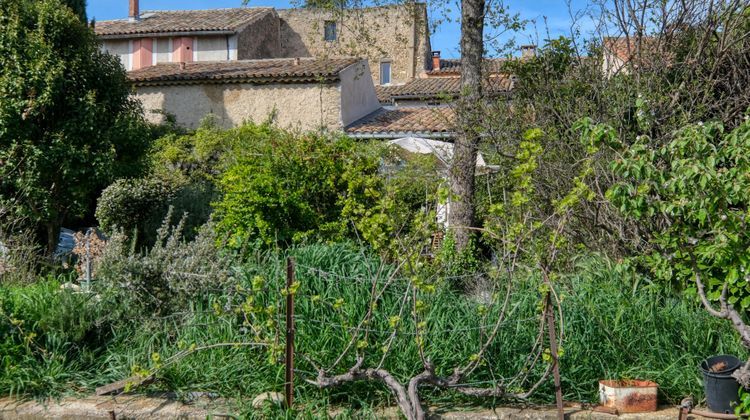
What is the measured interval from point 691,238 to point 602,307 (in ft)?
3.24

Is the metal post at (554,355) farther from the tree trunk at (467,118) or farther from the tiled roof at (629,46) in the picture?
the tiled roof at (629,46)

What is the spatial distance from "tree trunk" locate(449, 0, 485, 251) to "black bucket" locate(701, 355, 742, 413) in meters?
4.38

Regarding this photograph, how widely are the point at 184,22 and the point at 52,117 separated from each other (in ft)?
73.2

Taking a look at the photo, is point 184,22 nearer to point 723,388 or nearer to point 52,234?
point 52,234

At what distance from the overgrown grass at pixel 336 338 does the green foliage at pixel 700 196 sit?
24.0 inches

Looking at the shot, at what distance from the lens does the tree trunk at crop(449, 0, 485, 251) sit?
→ 31.4ft

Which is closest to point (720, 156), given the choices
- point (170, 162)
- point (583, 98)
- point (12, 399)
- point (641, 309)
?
point (641, 309)

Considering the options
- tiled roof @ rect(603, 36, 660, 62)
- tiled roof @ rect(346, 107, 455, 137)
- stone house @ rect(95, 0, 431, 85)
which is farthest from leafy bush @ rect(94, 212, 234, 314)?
stone house @ rect(95, 0, 431, 85)

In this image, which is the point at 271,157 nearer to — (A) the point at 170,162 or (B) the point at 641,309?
(B) the point at 641,309

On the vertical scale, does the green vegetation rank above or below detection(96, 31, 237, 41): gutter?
below

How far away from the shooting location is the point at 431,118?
2117 centimetres

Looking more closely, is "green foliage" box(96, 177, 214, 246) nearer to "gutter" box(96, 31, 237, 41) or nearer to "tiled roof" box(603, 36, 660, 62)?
"tiled roof" box(603, 36, 660, 62)

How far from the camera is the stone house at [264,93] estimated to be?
2252 cm

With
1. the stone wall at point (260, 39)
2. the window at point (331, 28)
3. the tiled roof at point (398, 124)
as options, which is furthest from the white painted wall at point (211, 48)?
the tiled roof at point (398, 124)
